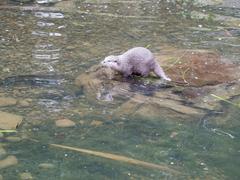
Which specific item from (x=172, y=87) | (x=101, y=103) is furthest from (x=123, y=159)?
(x=172, y=87)

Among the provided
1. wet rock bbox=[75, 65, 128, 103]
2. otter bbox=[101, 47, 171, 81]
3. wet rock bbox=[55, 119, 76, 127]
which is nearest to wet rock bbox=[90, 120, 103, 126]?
wet rock bbox=[55, 119, 76, 127]

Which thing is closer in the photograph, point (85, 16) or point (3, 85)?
A: point (3, 85)

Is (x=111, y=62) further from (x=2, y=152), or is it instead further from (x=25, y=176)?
(x=25, y=176)

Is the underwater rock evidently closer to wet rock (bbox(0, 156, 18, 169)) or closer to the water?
the water

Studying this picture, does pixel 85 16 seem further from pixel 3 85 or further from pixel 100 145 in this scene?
pixel 100 145

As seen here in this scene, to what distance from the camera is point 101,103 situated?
16.5ft

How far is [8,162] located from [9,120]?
677 millimetres

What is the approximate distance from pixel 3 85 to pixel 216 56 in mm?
2554

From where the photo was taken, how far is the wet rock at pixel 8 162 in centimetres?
386

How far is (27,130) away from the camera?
439 cm

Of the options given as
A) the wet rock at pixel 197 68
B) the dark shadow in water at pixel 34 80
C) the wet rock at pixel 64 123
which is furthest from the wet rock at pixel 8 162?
the wet rock at pixel 197 68

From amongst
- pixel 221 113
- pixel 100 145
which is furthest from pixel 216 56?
pixel 100 145

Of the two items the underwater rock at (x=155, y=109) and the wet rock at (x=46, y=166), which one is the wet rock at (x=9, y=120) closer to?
the wet rock at (x=46, y=166)

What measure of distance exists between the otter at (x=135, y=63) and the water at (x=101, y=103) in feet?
0.51
